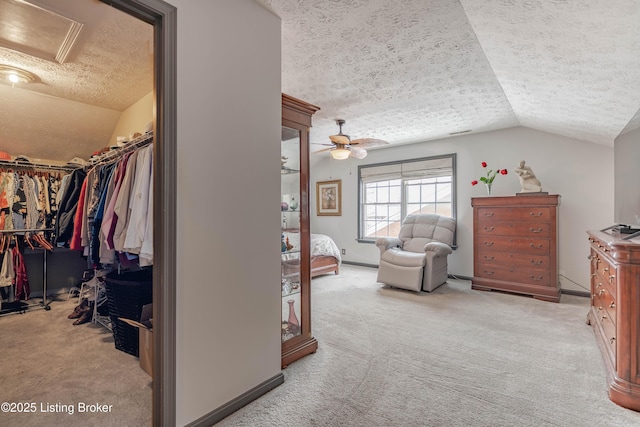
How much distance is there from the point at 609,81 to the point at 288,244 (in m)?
2.75

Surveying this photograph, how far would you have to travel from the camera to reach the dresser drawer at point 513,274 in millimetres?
3785

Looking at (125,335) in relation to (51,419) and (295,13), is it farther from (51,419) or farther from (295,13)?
(295,13)

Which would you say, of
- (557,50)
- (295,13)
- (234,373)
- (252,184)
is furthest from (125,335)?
(557,50)

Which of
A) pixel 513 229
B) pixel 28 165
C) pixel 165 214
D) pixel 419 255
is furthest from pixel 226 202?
pixel 513 229

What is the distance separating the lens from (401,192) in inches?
227

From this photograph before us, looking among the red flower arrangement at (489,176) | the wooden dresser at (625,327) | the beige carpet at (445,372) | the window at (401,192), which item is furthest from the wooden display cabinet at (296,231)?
the window at (401,192)

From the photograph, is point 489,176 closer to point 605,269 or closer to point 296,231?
point 605,269

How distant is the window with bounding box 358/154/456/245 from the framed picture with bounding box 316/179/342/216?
22.4 inches

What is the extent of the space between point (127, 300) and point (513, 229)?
4.46 m

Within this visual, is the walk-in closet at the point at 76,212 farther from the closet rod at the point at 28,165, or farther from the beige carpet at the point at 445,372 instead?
the beige carpet at the point at 445,372

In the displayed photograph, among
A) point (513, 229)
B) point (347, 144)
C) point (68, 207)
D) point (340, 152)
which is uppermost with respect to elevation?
point (347, 144)

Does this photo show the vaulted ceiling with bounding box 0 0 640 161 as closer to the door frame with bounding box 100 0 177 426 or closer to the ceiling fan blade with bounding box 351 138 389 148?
the ceiling fan blade with bounding box 351 138 389 148

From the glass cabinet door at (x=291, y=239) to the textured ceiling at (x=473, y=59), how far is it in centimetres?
79

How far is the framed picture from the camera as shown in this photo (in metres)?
6.66
